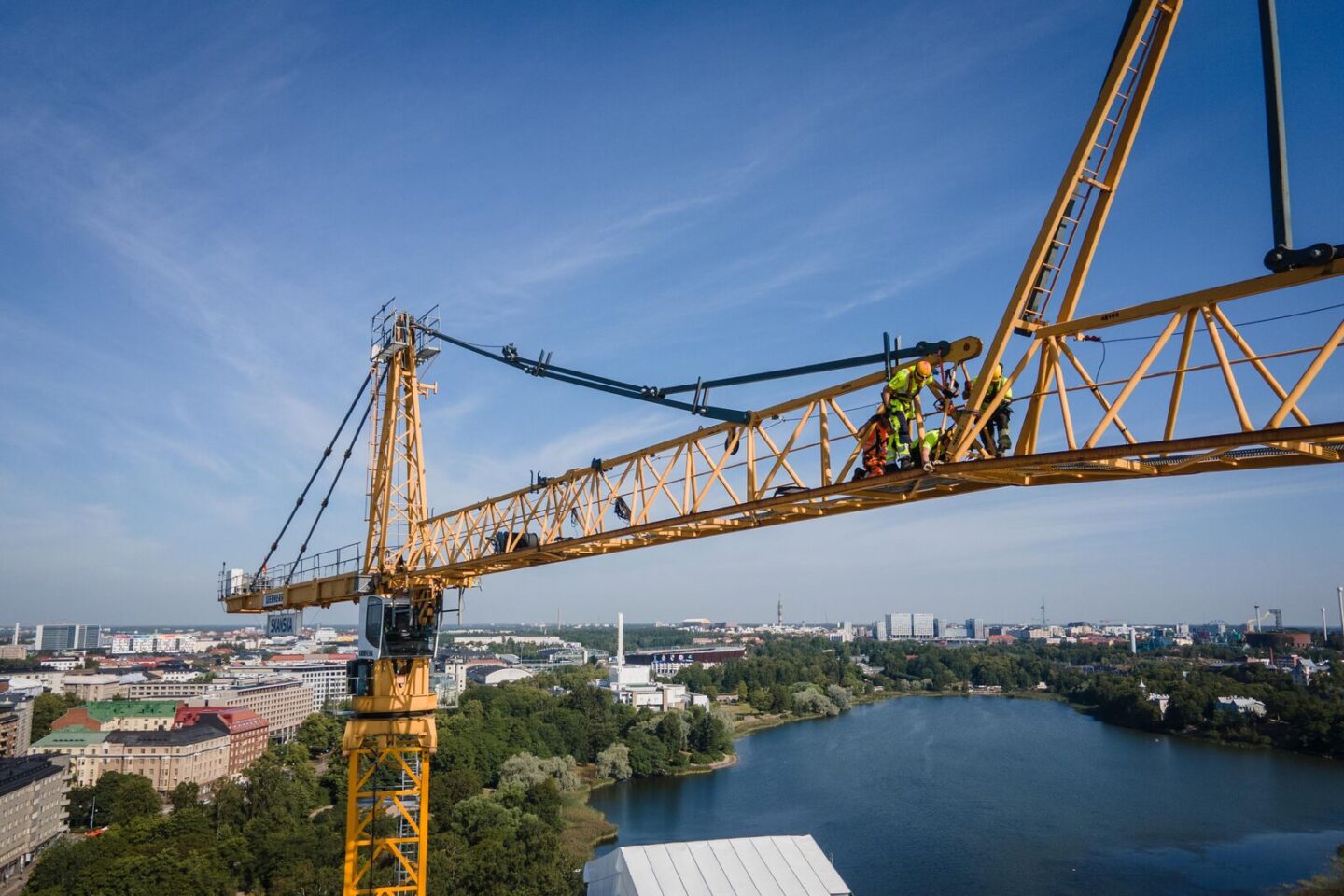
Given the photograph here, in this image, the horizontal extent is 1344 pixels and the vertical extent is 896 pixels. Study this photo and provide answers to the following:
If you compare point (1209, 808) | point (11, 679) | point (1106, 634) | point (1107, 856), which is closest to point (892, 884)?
point (1107, 856)

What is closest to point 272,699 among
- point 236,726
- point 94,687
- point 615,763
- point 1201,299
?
point 94,687

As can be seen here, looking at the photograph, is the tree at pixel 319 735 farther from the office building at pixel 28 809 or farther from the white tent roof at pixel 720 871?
the white tent roof at pixel 720 871

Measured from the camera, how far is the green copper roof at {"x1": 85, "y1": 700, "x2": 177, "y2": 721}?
53156mm

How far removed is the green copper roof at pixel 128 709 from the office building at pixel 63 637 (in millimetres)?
125922

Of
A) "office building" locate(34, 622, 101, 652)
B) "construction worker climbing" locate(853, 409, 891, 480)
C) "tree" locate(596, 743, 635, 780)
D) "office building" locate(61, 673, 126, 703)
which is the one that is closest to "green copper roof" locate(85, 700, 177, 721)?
"office building" locate(61, 673, 126, 703)

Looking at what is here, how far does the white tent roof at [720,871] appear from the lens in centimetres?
1805

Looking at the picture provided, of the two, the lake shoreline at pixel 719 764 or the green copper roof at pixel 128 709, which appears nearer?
the lake shoreline at pixel 719 764

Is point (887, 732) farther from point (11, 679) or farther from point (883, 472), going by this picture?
point (11, 679)

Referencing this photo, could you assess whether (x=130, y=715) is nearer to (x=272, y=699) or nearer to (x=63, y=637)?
(x=272, y=699)

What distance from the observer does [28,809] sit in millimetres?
32094

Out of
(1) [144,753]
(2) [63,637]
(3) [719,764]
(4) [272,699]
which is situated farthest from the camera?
(2) [63,637]

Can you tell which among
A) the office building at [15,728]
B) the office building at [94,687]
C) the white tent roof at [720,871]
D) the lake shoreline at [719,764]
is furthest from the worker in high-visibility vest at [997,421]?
the office building at [94,687]

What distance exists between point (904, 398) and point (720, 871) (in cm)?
1518

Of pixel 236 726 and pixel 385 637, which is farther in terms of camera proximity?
pixel 236 726
